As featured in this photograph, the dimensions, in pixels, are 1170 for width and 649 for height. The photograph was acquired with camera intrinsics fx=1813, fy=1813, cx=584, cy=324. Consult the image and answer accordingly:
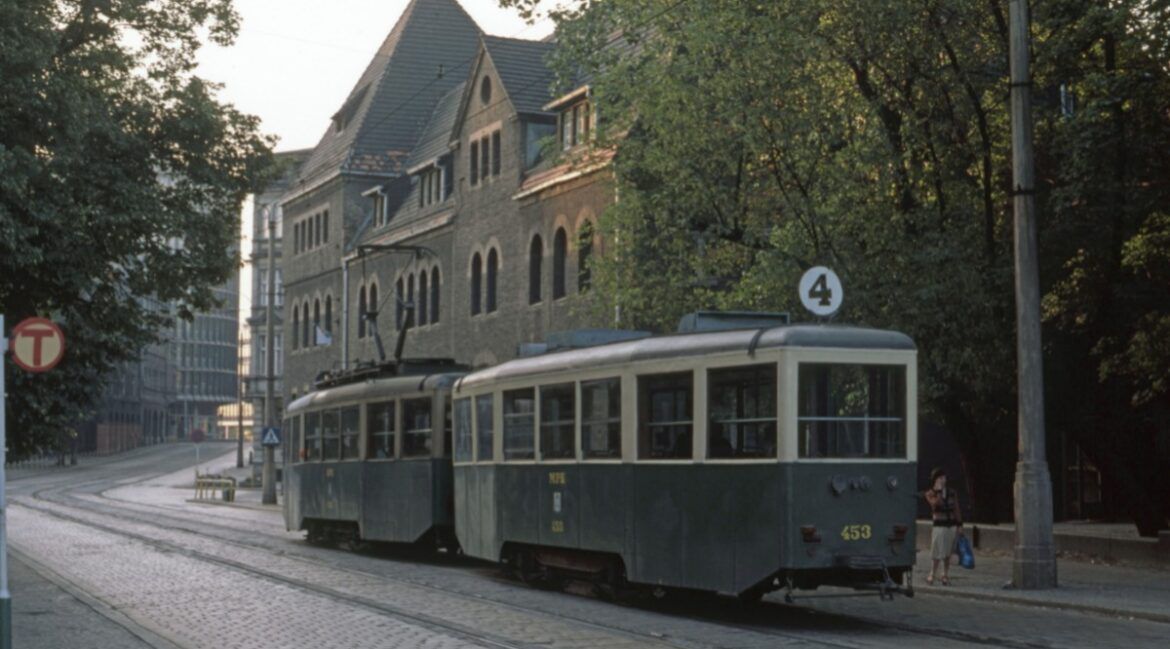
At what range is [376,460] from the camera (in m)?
27.3

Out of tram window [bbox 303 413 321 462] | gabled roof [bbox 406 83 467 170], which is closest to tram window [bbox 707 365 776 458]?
tram window [bbox 303 413 321 462]

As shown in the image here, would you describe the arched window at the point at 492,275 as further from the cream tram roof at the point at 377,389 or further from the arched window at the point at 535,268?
the cream tram roof at the point at 377,389

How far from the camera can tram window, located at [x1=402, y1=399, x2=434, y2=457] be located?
25484 mm

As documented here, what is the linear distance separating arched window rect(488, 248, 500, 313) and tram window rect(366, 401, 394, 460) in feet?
74.1

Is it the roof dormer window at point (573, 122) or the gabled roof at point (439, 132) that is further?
the gabled roof at point (439, 132)

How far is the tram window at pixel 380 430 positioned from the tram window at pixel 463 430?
307 centimetres

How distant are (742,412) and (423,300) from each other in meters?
40.0

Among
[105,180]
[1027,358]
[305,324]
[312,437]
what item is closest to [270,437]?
[305,324]

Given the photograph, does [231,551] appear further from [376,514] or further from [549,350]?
[549,350]

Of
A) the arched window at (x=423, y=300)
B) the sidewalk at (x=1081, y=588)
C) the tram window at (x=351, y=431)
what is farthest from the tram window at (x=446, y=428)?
the arched window at (x=423, y=300)

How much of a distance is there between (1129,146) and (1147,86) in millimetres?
1167

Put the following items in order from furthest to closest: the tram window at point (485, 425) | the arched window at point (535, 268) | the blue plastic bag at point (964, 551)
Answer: the arched window at point (535, 268) < the blue plastic bag at point (964, 551) < the tram window at point (485, 425)

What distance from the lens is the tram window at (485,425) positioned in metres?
22.2

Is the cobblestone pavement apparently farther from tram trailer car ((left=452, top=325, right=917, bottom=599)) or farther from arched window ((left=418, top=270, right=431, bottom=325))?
arched window ((left=418, top=270, right=431, bottom=325))
